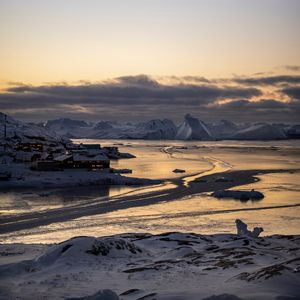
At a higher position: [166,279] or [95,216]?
[166,279]

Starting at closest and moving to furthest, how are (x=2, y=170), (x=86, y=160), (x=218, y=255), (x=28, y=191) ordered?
(x=218, y=255) → (x=28, y=191) → (x=2, y=170) → (x=86, y=160)

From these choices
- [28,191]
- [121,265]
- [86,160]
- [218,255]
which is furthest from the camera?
[86,160]

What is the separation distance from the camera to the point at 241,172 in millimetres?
60375

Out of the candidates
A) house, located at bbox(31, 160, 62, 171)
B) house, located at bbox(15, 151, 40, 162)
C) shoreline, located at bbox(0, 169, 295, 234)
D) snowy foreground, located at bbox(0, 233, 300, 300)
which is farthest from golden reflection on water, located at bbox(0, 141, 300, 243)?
house, located at bbox(15, 151, 40, 162)

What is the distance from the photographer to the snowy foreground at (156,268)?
38.2 feet

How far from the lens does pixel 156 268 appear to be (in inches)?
585

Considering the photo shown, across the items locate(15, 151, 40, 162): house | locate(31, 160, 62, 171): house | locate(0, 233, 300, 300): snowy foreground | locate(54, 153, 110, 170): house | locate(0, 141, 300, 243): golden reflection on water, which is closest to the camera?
locate(0, 233, 300, 300): snowy foreground

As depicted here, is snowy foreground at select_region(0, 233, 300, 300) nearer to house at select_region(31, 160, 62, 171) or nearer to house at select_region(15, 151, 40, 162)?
house at select_region(31, 160, 62, 171)

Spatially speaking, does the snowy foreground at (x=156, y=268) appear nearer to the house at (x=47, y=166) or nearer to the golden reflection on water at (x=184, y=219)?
the golden reflection on water at (x=184, y=219)

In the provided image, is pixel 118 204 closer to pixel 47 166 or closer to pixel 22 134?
pixel 47 166

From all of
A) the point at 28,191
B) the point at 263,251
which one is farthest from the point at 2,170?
the point at 263,251

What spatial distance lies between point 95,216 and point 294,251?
53.3 ft

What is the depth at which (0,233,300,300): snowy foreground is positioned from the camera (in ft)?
38.2

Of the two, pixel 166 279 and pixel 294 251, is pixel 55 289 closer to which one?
pixel 166 279
